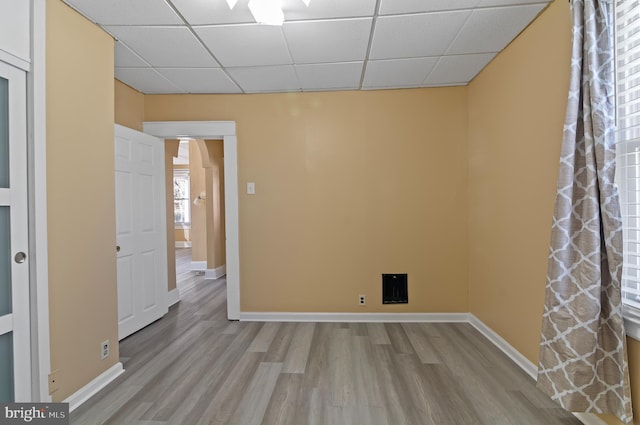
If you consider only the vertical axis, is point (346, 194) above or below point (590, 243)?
above

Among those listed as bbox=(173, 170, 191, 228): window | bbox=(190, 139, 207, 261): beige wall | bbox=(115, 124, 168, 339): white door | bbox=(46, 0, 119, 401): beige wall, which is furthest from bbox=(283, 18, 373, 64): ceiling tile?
bbox=(173, 170, 191, 228): window

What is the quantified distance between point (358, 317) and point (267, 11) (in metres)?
2.77

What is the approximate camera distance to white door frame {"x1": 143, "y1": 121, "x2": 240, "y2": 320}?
3.21 metres

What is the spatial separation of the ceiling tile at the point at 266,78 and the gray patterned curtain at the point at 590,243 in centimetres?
202

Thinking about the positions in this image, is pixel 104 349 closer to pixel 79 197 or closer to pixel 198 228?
pixel 79 197

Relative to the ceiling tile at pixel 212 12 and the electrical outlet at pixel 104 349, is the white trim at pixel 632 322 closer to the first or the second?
the ceiling tile at pixel 212 12

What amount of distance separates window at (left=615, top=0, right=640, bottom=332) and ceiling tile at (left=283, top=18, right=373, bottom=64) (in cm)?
132

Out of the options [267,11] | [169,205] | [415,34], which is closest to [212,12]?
[267,11]

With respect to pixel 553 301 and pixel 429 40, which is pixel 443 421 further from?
pixel 429 40

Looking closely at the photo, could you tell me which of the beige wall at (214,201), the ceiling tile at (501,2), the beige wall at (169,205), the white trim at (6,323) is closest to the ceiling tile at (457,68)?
the ceiling tile at (501,2)

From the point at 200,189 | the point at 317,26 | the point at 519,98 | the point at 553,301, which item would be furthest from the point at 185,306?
the point at 519,98

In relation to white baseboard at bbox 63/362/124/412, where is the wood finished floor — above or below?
below

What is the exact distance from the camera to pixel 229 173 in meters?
3.22

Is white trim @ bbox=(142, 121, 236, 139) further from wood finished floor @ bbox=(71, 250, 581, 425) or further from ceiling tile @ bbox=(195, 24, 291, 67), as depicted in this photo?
wood finished floor @ bbox=(71, 250, 581, 425)
